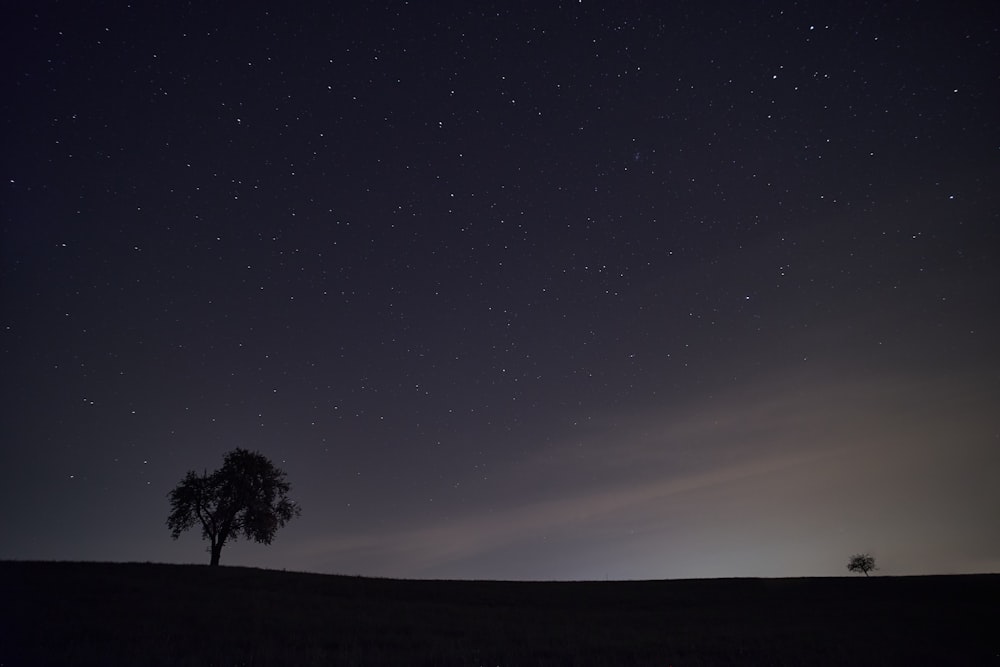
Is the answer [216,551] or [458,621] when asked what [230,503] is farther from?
[458,621]

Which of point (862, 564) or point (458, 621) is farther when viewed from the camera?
point (862, 564)

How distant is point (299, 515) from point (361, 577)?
39.9ft

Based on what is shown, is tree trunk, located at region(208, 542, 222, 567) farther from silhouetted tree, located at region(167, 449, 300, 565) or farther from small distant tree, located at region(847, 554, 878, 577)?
small distant tree, located at region(847, 554, 878, 577)

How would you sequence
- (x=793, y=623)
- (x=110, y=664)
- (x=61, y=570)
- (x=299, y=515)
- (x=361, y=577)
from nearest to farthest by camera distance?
(x=110, y=664)
(x=793, y=623)
(x=61, y=570)
(x=361, y=577)
(x=299, y=515)

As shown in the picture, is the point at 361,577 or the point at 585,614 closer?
the point at 585,614

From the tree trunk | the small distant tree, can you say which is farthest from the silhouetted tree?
the small distant tree

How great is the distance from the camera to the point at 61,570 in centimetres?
2912

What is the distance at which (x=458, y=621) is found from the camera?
76.5 feet

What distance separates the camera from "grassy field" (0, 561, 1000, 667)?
15.1 m

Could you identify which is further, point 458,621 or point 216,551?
point 216,551

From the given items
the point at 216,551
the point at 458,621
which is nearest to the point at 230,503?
the point at 216,551

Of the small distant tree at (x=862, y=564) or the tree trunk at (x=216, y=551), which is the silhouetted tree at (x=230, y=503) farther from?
the small distant tree at (x=862, y=564)

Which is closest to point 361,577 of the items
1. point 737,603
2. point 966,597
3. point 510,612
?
point 510,612

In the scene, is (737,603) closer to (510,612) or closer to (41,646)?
(510,612)
